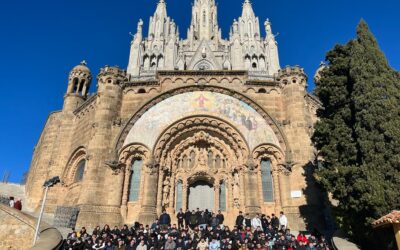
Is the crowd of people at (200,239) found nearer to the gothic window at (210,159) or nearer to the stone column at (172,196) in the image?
the stone column at (172,196)

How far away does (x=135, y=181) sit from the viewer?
57.3 feet

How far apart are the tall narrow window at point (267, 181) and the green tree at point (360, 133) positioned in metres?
5.31

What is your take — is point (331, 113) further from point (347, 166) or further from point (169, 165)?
point (169, 165)

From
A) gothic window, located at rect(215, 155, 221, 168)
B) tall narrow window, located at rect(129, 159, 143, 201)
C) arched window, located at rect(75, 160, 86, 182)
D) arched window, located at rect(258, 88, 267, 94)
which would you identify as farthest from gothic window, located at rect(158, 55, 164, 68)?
tall narrow window, located at rect(129, 159, 143, 201)

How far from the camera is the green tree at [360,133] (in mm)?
9570

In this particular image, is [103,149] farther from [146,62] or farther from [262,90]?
[146,62]

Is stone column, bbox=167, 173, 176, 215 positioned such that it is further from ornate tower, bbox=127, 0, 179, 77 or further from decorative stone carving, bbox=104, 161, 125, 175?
ornate tower, bbox=127, 0, 179, 77

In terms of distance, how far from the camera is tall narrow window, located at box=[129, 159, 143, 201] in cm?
1706

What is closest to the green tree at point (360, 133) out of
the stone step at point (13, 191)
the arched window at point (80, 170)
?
the arched window at point (80, 170)

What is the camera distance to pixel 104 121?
17.8 metres

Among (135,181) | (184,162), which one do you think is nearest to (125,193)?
(135,181)

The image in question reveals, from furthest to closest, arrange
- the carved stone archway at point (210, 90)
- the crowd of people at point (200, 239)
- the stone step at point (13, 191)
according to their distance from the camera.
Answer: the stone step at point (13, 191) → the carved stone archway at point (210, 90) → the crowd of people at point (200, 239)

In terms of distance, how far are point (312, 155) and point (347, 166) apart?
6134 millimetres

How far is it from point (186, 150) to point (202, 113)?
284 centimetres
